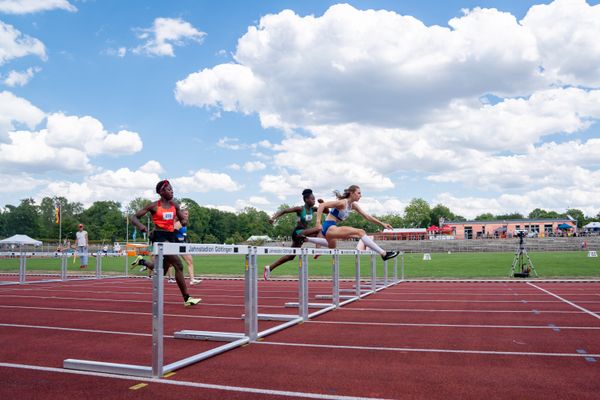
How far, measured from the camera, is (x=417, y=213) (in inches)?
4609

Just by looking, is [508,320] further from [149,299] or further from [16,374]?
[149,299]

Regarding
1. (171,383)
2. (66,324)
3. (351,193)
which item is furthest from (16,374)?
(351,193)

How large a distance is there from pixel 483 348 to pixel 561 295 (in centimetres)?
643

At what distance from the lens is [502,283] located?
553 inches

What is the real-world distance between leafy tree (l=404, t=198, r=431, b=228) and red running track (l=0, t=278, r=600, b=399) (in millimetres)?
109539

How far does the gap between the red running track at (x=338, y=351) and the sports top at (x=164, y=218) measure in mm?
1361

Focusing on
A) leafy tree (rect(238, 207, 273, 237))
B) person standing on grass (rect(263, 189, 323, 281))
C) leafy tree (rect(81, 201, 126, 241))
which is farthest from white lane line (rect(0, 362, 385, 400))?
leafy tree (rect(238, 207, 273, 237))

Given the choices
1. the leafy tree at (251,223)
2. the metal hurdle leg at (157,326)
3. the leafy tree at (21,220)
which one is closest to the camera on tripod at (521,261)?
the metal hurdle leg at (157,326)

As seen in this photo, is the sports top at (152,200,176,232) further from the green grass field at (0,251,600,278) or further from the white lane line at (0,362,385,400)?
the green grass field at (0,251,600,278)

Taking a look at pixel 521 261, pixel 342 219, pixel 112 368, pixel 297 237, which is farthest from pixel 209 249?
pixel 521 261

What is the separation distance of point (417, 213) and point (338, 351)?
115 metres

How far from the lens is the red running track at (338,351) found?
11.9 feet

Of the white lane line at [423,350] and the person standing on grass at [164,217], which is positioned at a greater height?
the person standing on grass at [164,217]

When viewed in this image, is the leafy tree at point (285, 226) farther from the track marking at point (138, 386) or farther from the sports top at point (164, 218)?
the track marking at point (138, 386)
